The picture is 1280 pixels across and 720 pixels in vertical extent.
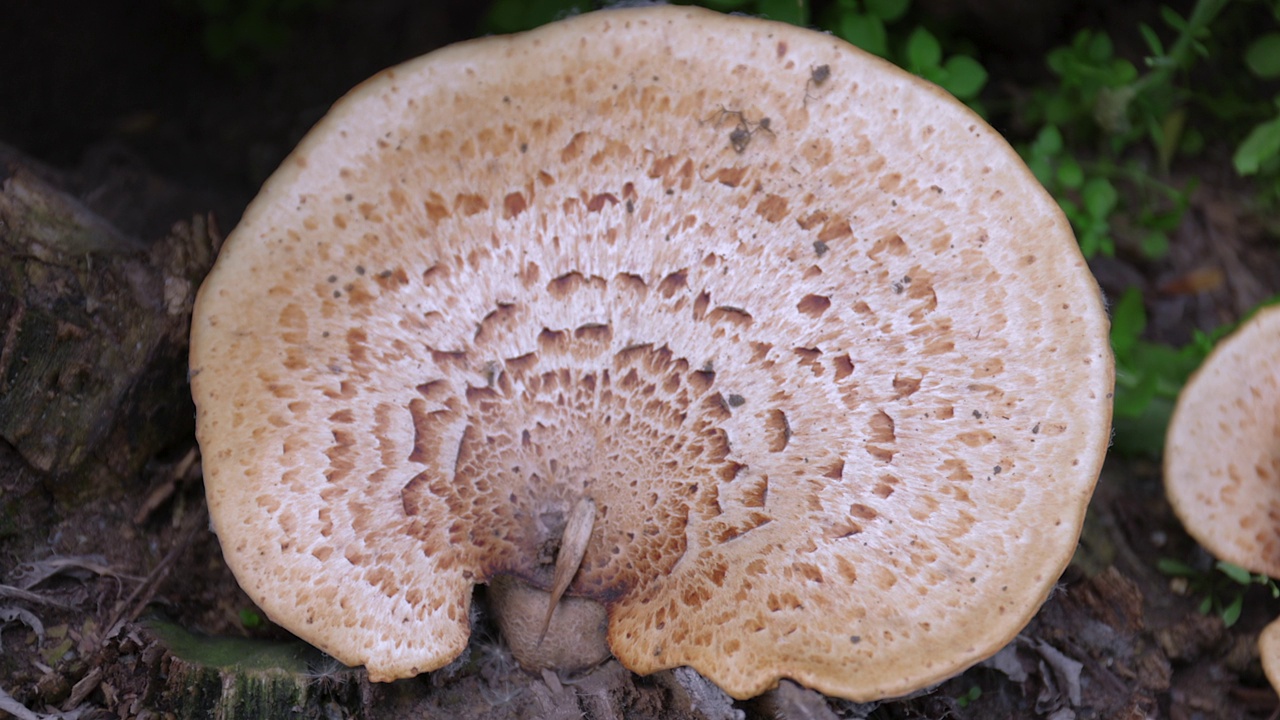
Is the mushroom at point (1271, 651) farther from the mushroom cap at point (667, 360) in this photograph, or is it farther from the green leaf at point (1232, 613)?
the mushroom cap at point (667, 360)

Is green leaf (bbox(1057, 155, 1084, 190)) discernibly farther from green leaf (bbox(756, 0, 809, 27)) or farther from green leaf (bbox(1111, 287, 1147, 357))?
green leaf (bbox(756, 0, 809, 27))

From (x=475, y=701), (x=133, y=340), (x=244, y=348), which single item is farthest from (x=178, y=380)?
(x=475, y=701)

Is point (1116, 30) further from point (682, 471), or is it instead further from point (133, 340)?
point (133, 340)

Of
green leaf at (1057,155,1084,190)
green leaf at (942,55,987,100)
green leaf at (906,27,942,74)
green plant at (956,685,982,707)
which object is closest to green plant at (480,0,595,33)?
green leaf at (906,27,942,74)

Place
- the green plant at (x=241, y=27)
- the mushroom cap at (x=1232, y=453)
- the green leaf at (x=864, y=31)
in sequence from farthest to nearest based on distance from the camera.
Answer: the green plant at (x=241, y=27) < the green leaf at (x=864, y=31) < the mushroom cap at (x=1232, y=453)

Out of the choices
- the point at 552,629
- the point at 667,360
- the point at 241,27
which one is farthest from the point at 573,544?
the point at 241,27

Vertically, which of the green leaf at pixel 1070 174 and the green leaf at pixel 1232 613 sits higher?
the green leaf at pixel 1070 174

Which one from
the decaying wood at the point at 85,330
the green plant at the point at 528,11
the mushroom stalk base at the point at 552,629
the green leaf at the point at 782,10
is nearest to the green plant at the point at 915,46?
the green leaf at the point at 782,10
